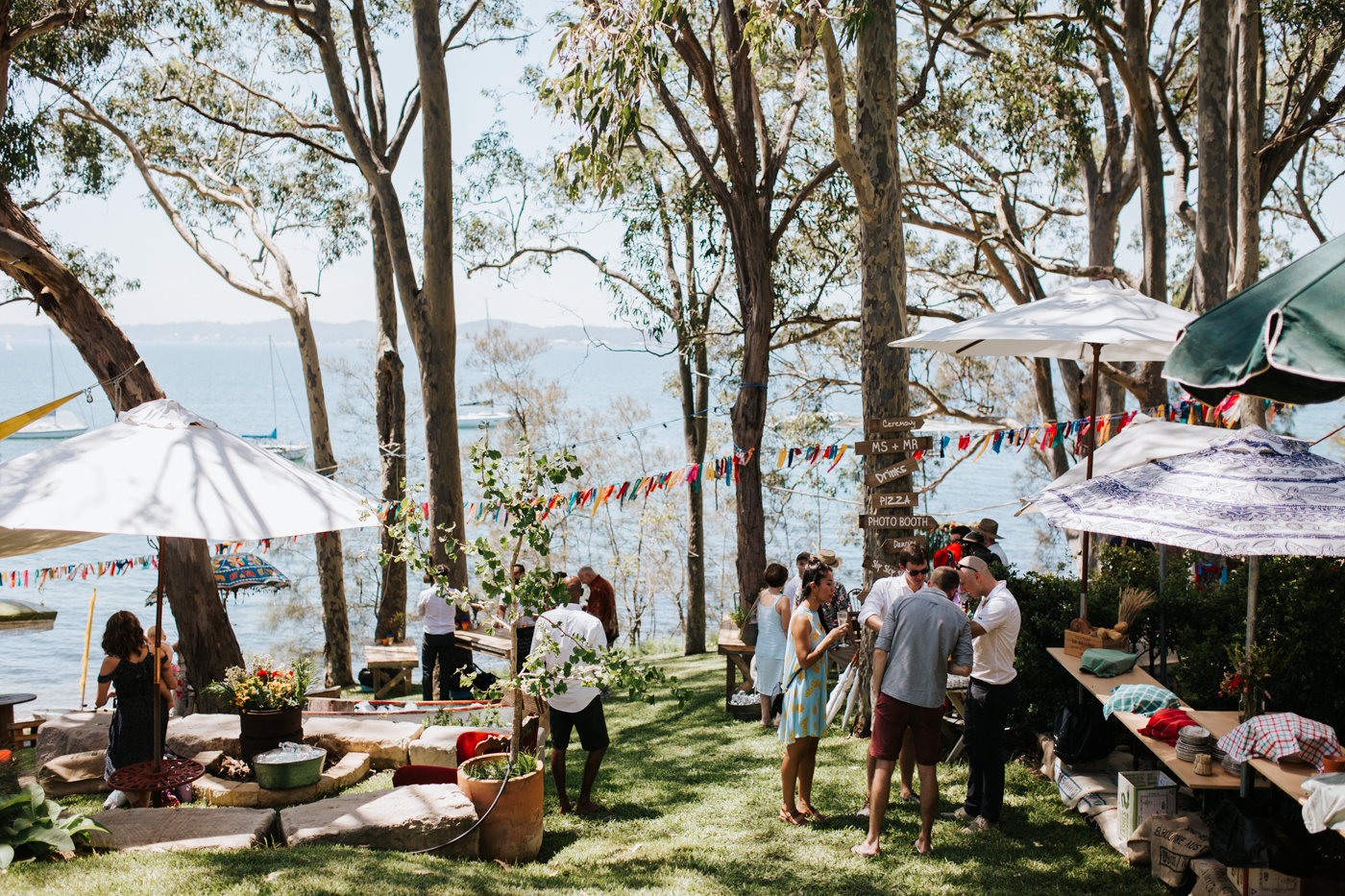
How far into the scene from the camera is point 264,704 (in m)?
6.60

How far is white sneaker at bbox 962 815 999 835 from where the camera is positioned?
18.1 feet

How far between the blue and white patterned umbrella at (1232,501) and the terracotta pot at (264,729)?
504 centimetres

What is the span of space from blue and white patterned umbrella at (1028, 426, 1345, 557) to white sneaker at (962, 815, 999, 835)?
180cm

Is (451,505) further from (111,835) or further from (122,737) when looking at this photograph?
(111,835)

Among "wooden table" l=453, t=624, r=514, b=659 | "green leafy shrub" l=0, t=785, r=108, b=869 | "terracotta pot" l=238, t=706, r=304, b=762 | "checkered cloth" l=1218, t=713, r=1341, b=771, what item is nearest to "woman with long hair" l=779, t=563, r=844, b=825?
"checkered cloth" l=1218, t=713, r=1341, b=771

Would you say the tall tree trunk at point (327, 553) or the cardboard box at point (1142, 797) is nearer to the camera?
the cardboard box at point (1142, 797)

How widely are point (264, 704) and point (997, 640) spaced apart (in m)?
4.76

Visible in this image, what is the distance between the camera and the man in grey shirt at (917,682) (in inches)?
205

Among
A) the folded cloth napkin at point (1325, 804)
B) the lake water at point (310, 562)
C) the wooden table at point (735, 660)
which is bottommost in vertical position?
the lake water at point (310, 562)

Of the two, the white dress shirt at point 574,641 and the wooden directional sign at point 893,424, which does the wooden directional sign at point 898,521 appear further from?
the white dress shirt at point 574,641

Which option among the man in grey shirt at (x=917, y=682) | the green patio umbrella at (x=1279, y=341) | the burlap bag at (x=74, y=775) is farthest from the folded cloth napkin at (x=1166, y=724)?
the burlap bag at (x=74, y=775)

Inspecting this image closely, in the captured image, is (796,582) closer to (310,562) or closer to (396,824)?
(396,824)

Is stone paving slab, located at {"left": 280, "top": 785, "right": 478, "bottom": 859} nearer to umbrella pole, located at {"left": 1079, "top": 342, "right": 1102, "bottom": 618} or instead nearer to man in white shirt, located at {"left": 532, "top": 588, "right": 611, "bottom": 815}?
man in white shirt, located at {"left": 532, "top": 588, "right": 611, "bottom": 815}

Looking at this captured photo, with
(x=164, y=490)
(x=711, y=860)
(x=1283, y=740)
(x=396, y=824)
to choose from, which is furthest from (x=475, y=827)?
(x=1283, y=740)
